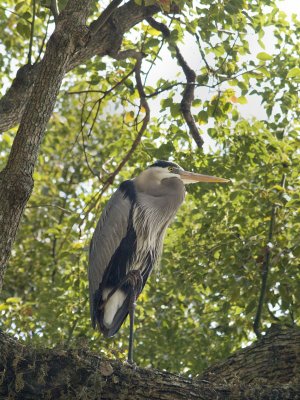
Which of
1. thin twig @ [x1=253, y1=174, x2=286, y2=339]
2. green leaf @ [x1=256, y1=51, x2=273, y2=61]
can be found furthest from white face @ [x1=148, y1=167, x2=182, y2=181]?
green leaf @ [x1=256, y1=51, x2=273, y2=61]

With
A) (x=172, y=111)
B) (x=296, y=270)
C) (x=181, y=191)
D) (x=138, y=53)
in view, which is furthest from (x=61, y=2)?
(x=296, y=270)

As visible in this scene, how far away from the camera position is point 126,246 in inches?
235

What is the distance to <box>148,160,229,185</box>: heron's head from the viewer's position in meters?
6.29

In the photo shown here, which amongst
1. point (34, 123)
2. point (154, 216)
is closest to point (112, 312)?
point (154, 216)

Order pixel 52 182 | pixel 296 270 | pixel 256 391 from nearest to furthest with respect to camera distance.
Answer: pixel 256 391 < pixel 296 270 < pixel 52 182

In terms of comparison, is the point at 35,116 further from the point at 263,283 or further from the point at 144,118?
the point at 144,118

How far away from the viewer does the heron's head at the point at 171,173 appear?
629 cm

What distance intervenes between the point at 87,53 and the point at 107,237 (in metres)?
1.40

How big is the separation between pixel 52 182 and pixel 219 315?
Answer: 20.7 feet

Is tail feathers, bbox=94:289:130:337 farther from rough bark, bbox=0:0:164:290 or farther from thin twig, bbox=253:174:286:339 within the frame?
rough bark, bbox=0:0:164:290

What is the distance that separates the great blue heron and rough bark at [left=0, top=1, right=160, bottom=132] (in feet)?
3.46

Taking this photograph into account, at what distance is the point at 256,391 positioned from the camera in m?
3.75

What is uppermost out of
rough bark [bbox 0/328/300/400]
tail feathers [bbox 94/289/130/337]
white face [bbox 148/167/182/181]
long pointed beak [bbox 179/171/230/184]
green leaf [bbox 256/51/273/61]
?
green leaf [bbox 256/51/273/61]

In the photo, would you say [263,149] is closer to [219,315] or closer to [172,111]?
[172,111]
